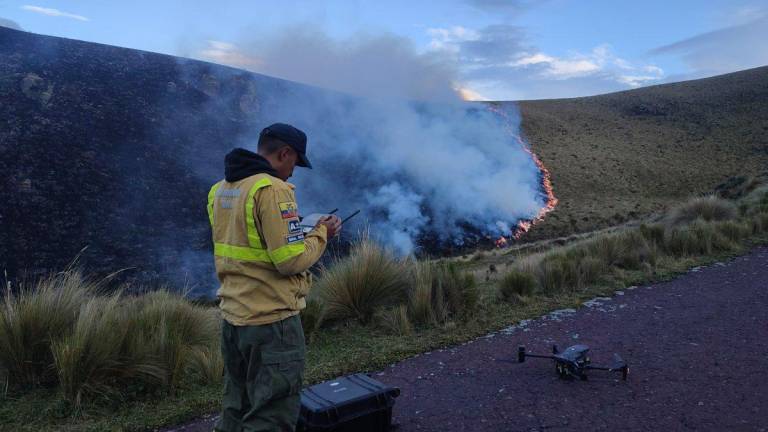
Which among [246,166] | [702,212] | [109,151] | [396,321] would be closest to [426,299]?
[396,321]

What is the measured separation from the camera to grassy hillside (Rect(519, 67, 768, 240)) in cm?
2730

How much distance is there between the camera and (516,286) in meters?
6.81

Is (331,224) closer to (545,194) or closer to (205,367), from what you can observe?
(205,367)

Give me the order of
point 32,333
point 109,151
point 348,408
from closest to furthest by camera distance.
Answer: point 348,408 < point 32,333 < point 109,151

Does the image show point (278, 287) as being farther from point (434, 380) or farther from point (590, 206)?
point (590, 206)

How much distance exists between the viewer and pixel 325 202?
19047 mm

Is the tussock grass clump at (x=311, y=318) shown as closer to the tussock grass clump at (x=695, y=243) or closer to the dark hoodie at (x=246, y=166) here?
the dark hoodie at (x=246, y=166)

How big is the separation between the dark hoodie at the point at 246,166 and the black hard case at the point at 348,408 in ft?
4.98

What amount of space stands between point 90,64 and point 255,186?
23.0m

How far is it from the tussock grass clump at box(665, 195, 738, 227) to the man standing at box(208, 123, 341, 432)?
39.9ft

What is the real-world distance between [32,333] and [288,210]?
323 centimetres

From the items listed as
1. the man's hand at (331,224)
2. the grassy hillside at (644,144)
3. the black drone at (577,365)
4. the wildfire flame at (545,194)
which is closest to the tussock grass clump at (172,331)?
the man's hand at (331,224)

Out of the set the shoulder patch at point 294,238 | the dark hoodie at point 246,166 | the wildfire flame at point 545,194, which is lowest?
the wildfire flame at point 545,194

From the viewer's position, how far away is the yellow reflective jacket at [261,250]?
2391mm
